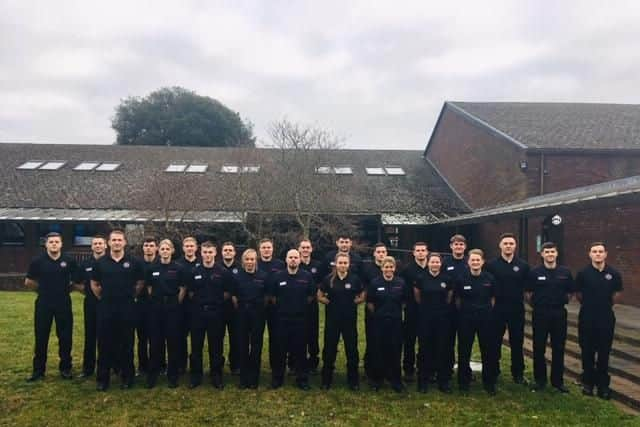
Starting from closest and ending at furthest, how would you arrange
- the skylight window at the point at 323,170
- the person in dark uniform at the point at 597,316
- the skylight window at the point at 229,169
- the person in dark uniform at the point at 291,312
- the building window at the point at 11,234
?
the person in dark uniform at the point at 597,316 < the person in dark uniform at the point at 291,312 < the skylight window at the point at 323,170 < the building window at the point at 11,234 < the skylight window at the point at 229,169

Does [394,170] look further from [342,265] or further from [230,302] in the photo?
[230,302]

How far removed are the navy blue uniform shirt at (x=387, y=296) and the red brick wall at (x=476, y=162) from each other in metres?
11.6

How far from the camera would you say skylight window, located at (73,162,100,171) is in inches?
880

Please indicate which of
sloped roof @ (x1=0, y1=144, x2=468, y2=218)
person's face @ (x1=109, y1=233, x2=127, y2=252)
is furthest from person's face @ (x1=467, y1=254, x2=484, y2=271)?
sloped roof @ (x1=0, y1=144, x2=468, y2=218)

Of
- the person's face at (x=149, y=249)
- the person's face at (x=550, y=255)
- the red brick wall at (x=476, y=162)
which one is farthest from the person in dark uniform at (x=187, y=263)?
the red brick wall at (x=476, y=162)

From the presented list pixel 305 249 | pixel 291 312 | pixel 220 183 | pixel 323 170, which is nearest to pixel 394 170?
pixel 323 170

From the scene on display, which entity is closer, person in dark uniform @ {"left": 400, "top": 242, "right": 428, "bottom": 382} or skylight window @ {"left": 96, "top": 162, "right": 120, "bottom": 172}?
person in dark uniform @ {"left": 400, "top": 242, "right": 428, "bottom": 382}

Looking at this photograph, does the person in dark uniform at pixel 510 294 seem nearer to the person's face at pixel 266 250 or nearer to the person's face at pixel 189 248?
the person's face at pixel 266 250

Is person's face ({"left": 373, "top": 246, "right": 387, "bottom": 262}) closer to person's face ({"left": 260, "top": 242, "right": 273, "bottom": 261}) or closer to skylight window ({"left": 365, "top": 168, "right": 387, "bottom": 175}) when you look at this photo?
person's face ({"left": 260, "top": 242, "right": 273, "bottom": 261})

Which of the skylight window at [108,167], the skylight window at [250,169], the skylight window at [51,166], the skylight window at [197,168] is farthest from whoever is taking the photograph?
the skylight window at [108,167]

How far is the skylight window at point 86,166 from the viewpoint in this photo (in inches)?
880

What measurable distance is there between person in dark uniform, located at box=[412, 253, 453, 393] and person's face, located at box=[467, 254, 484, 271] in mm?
302

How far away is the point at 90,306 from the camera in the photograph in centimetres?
636

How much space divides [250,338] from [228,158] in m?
18.3
